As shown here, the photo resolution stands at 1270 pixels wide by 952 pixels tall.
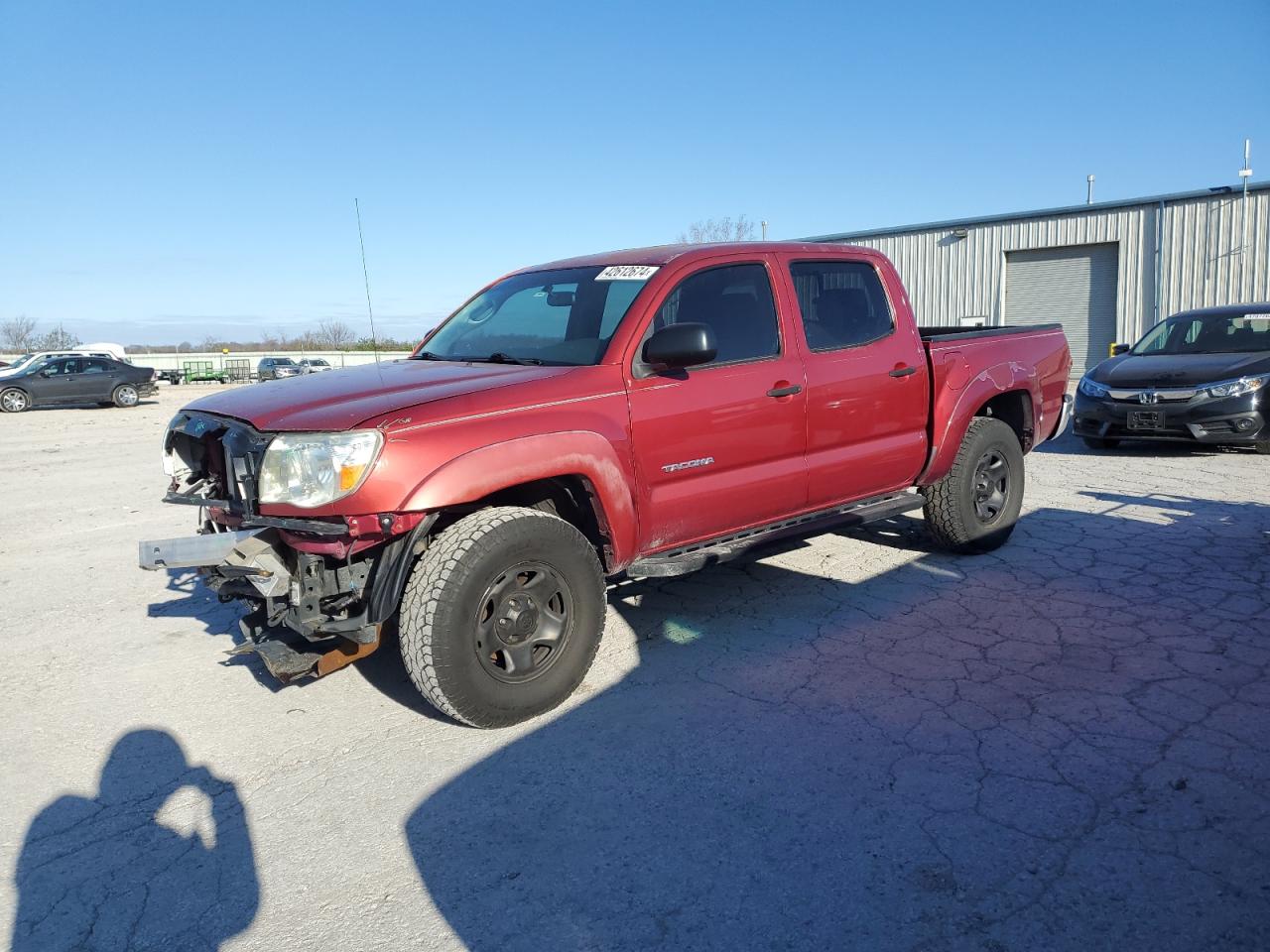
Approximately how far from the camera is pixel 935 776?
122 inches

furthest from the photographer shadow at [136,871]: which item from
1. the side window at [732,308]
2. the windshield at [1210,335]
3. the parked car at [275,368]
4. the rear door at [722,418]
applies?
the parked car at [275,368]

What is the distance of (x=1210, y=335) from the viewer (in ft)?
33.0

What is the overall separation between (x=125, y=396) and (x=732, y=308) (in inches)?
968

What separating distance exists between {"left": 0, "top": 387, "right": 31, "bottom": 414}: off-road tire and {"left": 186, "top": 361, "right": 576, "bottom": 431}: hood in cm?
2315

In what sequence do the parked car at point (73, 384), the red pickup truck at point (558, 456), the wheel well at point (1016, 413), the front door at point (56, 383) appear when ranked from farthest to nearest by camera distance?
the front door at point (56, 383)
the parked car at point (73, 384)
the wheel well at point (1016, 413)
the red pickup truck at point (558, 456)

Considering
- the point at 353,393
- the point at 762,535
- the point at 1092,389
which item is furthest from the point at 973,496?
the point at 1092,389

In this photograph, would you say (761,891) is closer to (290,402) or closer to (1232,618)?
(290,402)

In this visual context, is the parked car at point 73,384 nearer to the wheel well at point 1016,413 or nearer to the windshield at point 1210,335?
the windshield at point 1210,335

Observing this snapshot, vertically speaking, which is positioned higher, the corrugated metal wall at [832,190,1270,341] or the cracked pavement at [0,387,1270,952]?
the corrugated metal wall at [832,190,1270,341]

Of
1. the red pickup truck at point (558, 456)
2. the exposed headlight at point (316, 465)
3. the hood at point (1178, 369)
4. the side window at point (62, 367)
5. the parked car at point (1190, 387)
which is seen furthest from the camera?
the side window at point (62, 367)

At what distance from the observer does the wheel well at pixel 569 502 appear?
3.80 m

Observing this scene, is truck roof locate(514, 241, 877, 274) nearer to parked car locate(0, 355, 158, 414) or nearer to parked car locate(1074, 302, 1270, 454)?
parked car locate(1074, 302, 1270, 454)

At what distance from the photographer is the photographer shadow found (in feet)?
8.02

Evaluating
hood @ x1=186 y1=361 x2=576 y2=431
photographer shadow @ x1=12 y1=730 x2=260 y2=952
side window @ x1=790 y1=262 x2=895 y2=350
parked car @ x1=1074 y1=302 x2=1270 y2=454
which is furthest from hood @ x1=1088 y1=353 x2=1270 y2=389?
photographer shadow @ x1=12 y1=730 x2=260 y2=952
